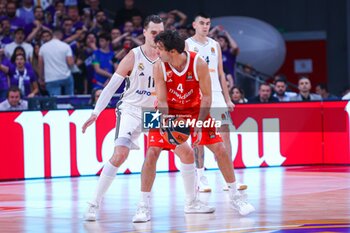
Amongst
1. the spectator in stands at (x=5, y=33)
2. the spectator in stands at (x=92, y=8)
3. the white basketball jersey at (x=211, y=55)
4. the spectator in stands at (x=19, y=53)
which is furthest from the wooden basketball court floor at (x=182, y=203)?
the spectator in stands at (x=92, y=8)

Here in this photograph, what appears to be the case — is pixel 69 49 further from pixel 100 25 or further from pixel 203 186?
pixel 203 186

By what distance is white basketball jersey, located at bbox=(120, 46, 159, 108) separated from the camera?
10945 mm

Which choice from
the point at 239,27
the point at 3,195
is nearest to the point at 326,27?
the point at 239,27

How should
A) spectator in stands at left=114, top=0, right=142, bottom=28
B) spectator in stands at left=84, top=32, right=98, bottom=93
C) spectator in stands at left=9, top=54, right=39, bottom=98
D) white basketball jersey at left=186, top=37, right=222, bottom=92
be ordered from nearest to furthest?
white basketball jersey at left=186, top=37, right=222, bottom=92, spectator in stands at left=9, top=54, right=39, bottom=98, spectator in stands at left=84, top=32, right=98, bottom=93, spectator in stands at left=114, top=0, right=142, bottom=28

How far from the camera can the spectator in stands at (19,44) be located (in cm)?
1888

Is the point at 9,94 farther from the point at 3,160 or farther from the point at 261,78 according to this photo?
the point at 261,78

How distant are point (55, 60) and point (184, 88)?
8.62 metres

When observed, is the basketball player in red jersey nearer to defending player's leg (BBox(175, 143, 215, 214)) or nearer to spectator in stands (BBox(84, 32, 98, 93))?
defending player's leg (BBox(175, 143, 215, 214))

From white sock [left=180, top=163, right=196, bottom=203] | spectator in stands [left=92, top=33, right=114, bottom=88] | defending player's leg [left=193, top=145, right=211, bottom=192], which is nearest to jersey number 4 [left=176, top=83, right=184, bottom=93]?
white sock [left=180, top=163, right=196, bottom=203]

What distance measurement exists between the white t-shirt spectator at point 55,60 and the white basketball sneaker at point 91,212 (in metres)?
8.44

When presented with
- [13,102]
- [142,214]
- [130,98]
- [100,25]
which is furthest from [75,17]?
[142,214]

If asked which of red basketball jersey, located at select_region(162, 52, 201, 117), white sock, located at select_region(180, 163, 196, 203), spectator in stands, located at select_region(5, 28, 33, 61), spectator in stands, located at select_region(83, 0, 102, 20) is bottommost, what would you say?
white sock, located at select_region(180, 163, 196, 203)

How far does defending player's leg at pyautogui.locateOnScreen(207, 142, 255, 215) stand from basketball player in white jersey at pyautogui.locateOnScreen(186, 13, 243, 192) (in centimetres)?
210

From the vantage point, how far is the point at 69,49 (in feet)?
61.8
